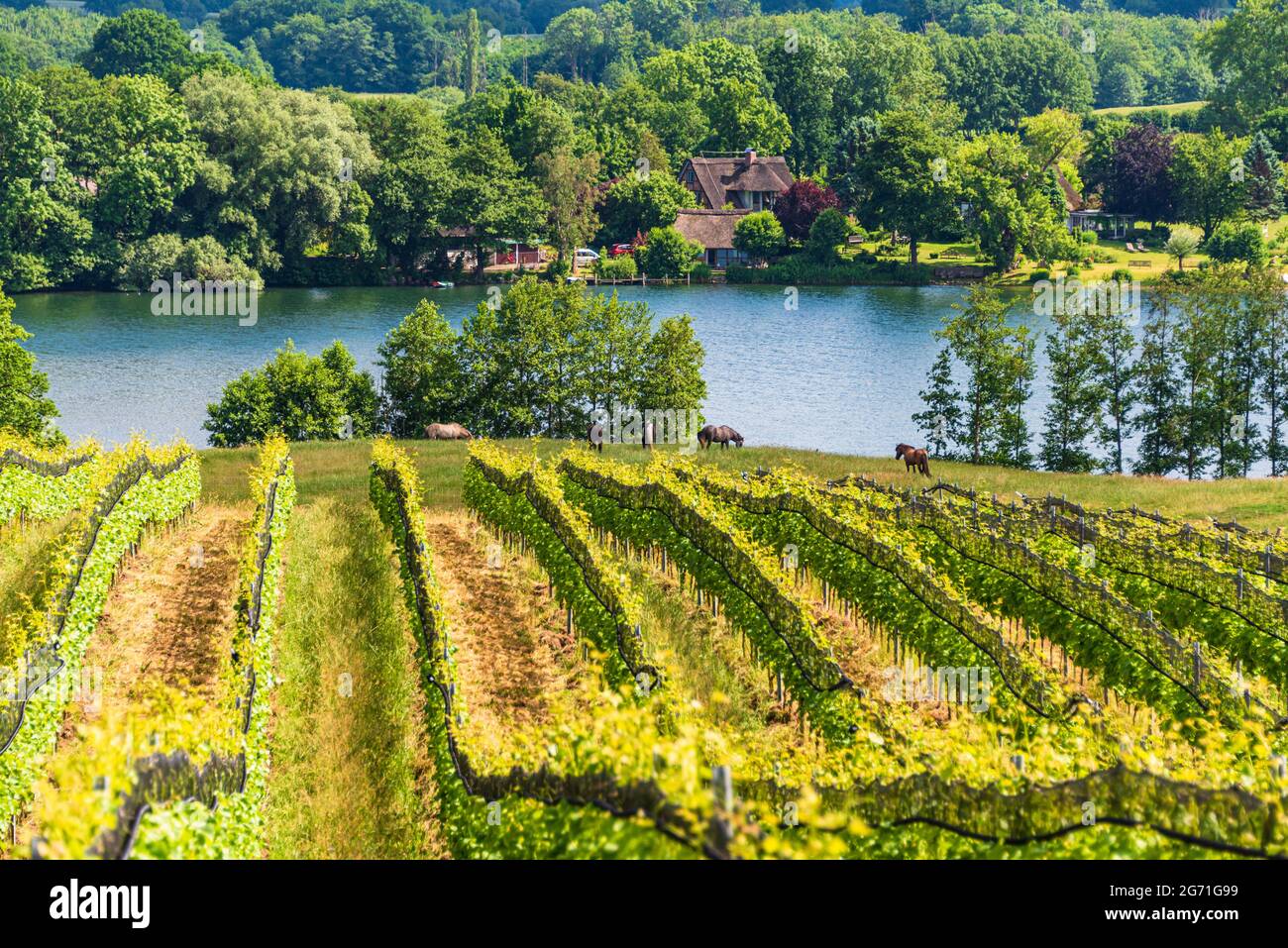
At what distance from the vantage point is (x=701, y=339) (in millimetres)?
98125

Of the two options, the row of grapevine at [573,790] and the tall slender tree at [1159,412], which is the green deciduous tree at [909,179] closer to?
the tall slender tree at [1159,412]

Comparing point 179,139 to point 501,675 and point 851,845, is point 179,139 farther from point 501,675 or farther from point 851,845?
point 851,845

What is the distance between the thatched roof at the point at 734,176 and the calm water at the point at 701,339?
2001 cm

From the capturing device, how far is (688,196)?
13400cm

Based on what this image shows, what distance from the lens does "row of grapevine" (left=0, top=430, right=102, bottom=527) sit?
120 feet

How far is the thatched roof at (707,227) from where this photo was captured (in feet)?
428

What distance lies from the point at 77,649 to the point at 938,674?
15.1 m

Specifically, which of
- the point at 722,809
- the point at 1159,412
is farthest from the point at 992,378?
the point at 722,809

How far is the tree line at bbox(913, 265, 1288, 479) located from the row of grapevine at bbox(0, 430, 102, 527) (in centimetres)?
3738

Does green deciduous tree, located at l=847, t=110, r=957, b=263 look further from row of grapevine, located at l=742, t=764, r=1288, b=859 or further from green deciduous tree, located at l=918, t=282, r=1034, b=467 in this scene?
row of grapevine, located at l=742, t=764, r=1288, b=859

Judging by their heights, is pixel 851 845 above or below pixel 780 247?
below

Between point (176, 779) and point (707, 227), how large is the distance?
119809mm
